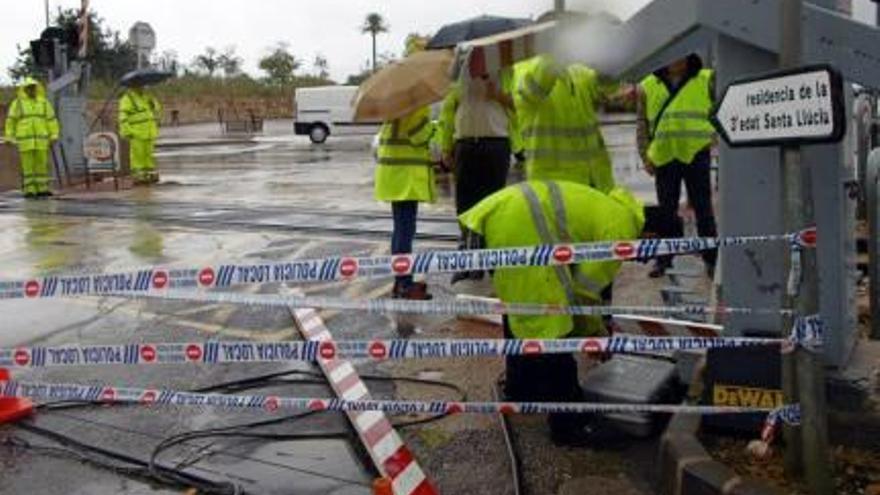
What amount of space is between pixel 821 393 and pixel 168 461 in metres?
2.74

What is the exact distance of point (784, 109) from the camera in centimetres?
331

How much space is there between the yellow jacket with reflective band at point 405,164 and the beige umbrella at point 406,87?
946 millimetres

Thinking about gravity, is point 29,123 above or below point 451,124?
above

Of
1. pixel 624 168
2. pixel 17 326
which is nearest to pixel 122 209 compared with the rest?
pixel 17 326

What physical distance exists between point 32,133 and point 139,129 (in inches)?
77.8

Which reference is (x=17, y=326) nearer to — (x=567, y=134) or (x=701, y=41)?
(x=567, y=134)

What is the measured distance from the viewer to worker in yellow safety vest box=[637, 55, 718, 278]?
7.67 meters

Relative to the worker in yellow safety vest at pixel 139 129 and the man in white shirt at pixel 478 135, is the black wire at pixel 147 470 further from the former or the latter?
the worker in yellow safety vest at pixel 139 129

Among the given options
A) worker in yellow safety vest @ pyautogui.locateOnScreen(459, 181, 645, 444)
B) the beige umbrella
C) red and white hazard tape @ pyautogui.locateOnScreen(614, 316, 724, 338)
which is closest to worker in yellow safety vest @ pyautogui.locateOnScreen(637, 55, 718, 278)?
red and white hazard tape @ pyautogui.locateOnScreen(614, 316, 724, 338)

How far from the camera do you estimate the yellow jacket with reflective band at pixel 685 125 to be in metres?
7.66

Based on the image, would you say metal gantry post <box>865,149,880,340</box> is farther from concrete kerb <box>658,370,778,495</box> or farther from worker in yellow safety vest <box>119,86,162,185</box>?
worker in yellow safety vest <box>119,86,162,185</box>

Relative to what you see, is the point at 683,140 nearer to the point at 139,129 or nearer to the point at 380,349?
the point at 380,349

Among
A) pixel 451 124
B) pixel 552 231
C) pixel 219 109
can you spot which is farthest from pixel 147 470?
pixel 219 109

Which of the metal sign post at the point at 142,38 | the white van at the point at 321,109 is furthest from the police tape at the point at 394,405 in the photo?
the white van at the point at 321,109
